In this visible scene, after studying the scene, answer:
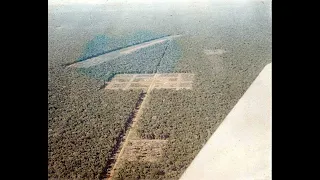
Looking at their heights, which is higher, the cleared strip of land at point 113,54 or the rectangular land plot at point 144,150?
the cleared strip of land at point 113,54

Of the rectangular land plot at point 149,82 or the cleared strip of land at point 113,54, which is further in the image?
the cleared strip of land at point 113,54

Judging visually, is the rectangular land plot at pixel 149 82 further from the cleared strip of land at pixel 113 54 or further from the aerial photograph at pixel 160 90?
the cleared strip of land at pixel 113 54

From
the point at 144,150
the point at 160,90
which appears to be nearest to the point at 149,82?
the point at 160,90

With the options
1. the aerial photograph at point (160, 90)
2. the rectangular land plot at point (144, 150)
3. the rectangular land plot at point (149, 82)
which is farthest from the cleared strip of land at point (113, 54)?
the rectangular land plot at point (144, 150)

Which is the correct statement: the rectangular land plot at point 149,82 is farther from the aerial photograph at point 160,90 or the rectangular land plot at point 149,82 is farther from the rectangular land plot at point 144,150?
the rectangular land plot at point 144,150

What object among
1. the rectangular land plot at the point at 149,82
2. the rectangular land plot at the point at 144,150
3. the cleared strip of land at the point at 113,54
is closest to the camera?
the rectangular land plot at the point at 144,150

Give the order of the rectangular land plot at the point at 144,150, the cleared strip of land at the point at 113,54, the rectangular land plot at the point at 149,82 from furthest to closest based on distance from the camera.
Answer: the cleared strip of land at the point at 113,54, the rectangular land plot at the point at 149,82, the rectangular land plot at the point at 144,150

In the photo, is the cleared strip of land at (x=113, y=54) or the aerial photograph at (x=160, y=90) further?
the cleared strip of land at (x=113, y=54)

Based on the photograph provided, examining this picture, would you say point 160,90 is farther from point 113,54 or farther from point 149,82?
point 113,54

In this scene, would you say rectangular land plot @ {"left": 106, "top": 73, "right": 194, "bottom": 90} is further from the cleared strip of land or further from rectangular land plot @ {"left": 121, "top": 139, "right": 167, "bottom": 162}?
rectangular land plot @ {"left": 121, "top": 139, "right": 167, "bottom": 162}
